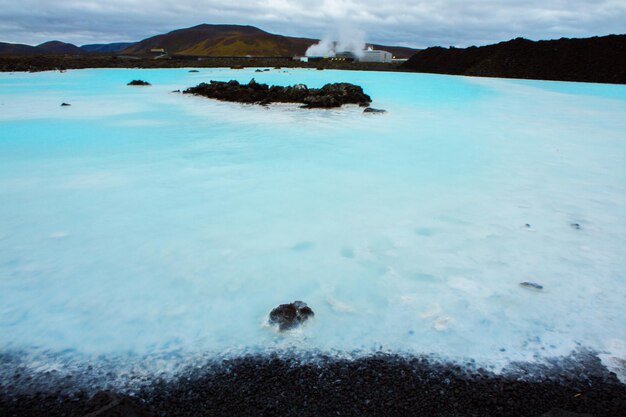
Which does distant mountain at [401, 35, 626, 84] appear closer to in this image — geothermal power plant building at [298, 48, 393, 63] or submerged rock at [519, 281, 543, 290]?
geothermal power plant building at [298, 48, 393, 63]

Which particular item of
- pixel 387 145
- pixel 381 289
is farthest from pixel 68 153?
pixel 381 289

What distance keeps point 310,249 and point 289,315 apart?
1096mm

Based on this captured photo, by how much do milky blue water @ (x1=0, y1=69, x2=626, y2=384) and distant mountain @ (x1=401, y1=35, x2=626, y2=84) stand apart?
28.9m

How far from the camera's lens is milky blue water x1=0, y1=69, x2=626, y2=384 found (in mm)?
2379

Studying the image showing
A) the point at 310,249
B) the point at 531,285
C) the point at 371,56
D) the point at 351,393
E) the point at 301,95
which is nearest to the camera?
the point at 351,393

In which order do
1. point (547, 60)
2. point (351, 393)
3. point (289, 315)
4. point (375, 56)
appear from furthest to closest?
point (375, 56) < point (547, 60) < point (289, 315) < point (351, 393)

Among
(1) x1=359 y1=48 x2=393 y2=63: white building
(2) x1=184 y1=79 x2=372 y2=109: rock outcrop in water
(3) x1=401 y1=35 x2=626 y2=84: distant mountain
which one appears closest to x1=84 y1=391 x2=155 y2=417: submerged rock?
(2) x1=184 y1=79 x2=372 y2=109: rock outcrop in water

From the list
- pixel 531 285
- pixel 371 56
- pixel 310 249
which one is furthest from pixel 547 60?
pixel 310 249

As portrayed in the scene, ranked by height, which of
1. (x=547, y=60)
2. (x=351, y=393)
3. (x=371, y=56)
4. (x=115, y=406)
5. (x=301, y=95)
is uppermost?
(x=371, y=56)

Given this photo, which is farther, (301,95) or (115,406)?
(301,95)

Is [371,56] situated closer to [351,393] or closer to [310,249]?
[310,249]

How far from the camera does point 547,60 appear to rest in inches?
1377

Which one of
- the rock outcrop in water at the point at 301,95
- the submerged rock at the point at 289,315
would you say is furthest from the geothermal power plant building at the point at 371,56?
the submerged rock at the point at 289,315

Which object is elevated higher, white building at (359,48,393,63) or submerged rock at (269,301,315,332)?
white building at (359,48,393,63)
